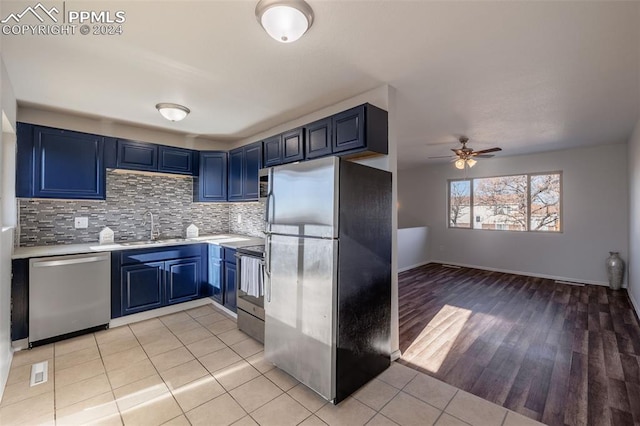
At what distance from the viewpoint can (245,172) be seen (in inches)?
156

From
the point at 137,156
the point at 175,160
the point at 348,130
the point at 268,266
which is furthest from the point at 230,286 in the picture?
the point at 348,130

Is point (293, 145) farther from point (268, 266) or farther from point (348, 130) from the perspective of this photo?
point (268, 266)

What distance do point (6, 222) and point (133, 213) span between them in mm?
1222

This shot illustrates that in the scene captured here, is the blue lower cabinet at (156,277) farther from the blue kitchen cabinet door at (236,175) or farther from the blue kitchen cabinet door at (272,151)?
the blue kitchen cabinet door at (272,151)

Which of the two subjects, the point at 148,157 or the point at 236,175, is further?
the point at 236,175

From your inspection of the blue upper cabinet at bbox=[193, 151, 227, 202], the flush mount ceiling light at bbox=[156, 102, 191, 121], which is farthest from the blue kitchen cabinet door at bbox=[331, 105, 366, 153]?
the blue upper cabinet at bbox=[193, 151, 227, 202]

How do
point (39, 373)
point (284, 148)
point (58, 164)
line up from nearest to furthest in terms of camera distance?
point (39, 373), point (58, 164), point (284, 148)

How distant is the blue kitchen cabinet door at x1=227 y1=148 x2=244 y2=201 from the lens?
4.04 meters

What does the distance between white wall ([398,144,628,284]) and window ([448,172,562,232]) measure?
0.46 feet

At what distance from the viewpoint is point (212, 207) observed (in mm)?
4668

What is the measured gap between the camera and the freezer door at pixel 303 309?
1.96m

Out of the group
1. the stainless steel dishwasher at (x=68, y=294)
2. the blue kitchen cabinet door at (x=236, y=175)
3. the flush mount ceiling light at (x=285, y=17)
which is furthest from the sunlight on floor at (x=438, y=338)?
the stainless steel dishwasher at (x=68, y=294)

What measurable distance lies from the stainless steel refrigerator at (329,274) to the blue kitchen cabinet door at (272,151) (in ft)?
3.13

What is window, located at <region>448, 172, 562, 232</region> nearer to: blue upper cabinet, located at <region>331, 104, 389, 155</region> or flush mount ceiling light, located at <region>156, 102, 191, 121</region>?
blue upper cabinet, located at <region>331, 104, 389, 155</region>
